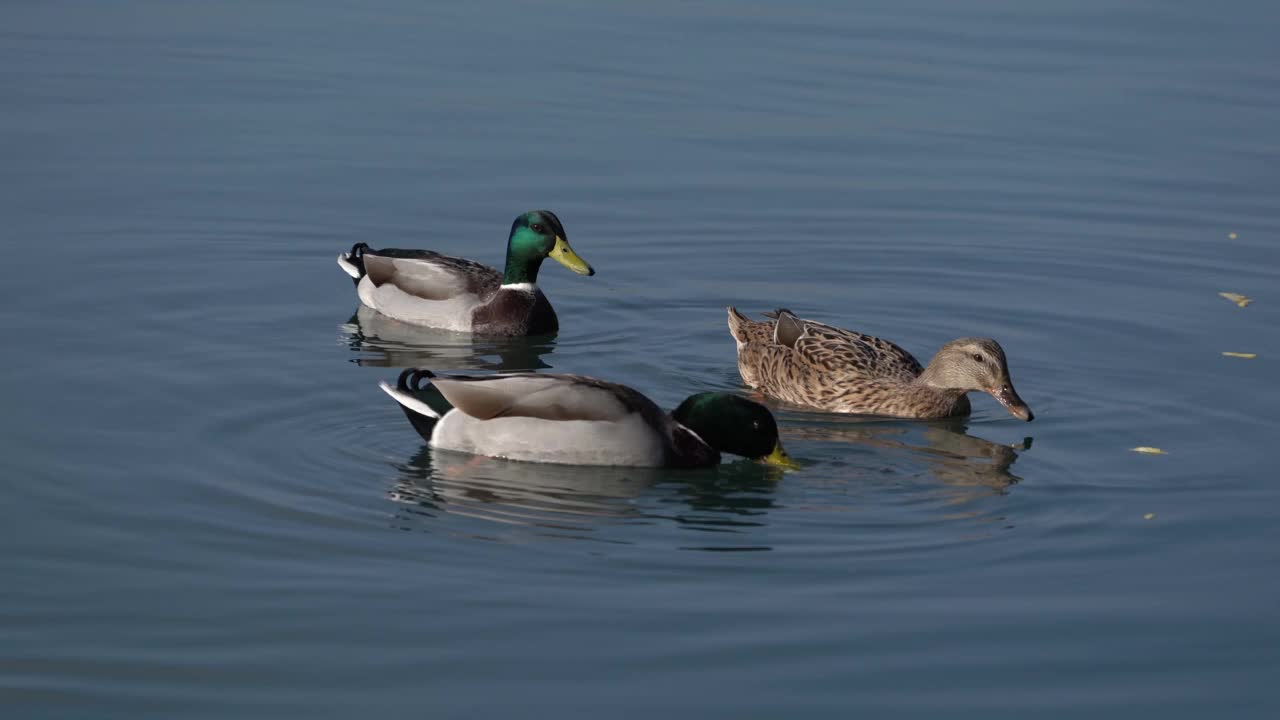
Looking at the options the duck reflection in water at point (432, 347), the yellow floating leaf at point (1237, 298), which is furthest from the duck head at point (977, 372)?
the yellow floating leaf at point (1237, 298)

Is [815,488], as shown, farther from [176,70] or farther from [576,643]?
[176,70]

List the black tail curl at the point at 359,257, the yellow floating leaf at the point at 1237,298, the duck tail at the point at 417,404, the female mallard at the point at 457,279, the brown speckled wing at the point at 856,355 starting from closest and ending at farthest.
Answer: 1. the duck tail at the point at 417,404
2. the brown speckled wing at the point at 856,355
3. the yellow floating leaf at the point at 1237,298
4. the female mallard at the point at 457,279
5. the black tail curl at the point at 359,257

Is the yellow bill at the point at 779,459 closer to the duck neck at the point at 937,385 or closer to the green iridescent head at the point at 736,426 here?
the green iridescent head at the point at 736,426

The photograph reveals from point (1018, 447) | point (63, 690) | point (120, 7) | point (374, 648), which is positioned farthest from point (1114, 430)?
point (120, 7)

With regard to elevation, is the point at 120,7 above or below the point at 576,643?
above

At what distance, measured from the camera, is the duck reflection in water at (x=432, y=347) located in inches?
545

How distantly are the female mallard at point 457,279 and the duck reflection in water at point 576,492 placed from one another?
3.99 m

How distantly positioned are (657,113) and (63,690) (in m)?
13.4

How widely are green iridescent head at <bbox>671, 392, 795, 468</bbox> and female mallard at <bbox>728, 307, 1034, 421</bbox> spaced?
1.49 meters

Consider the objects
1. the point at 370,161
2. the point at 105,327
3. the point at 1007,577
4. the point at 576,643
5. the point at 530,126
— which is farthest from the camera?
the point at 530,126

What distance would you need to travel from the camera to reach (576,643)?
26.2 ft

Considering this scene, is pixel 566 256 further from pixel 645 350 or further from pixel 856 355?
pixel 856 355

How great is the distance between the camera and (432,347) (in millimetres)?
14477

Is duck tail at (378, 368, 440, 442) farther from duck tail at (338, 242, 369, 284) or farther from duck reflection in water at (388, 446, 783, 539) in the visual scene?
duck tail at (338, 242, 369, 284)
